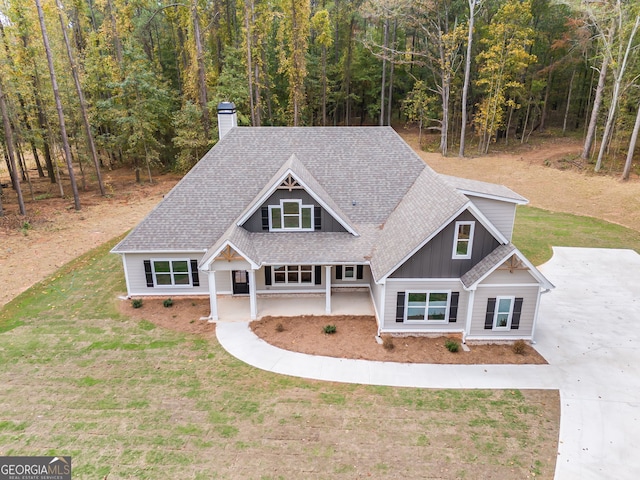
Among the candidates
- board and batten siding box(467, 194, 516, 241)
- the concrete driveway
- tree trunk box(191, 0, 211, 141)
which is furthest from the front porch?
tree trunk box(191, 0, 211, 141)

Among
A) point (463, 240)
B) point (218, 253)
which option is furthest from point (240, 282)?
point (463, 240)

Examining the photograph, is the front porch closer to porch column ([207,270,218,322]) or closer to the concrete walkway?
porch column ([207,270,218,322])

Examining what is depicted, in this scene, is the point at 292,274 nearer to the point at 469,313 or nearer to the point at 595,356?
the point at 469,313

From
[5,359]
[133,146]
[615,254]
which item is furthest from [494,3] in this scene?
[5,359]

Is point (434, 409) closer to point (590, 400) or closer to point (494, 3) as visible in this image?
point (590, 400)

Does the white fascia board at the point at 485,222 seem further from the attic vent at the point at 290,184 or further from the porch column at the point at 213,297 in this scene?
the porch column at the point at 213,297

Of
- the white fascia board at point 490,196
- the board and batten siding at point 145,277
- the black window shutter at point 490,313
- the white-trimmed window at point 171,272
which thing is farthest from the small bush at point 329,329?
the white fascia board at point 490,196

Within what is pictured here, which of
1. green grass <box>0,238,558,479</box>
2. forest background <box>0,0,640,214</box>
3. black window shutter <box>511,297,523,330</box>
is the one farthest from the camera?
forest background <box>0,0,640,214</box>

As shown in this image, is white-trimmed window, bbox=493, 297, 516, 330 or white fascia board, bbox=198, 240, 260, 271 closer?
white-trimmed window, bbox=493, 297, 516, 330
